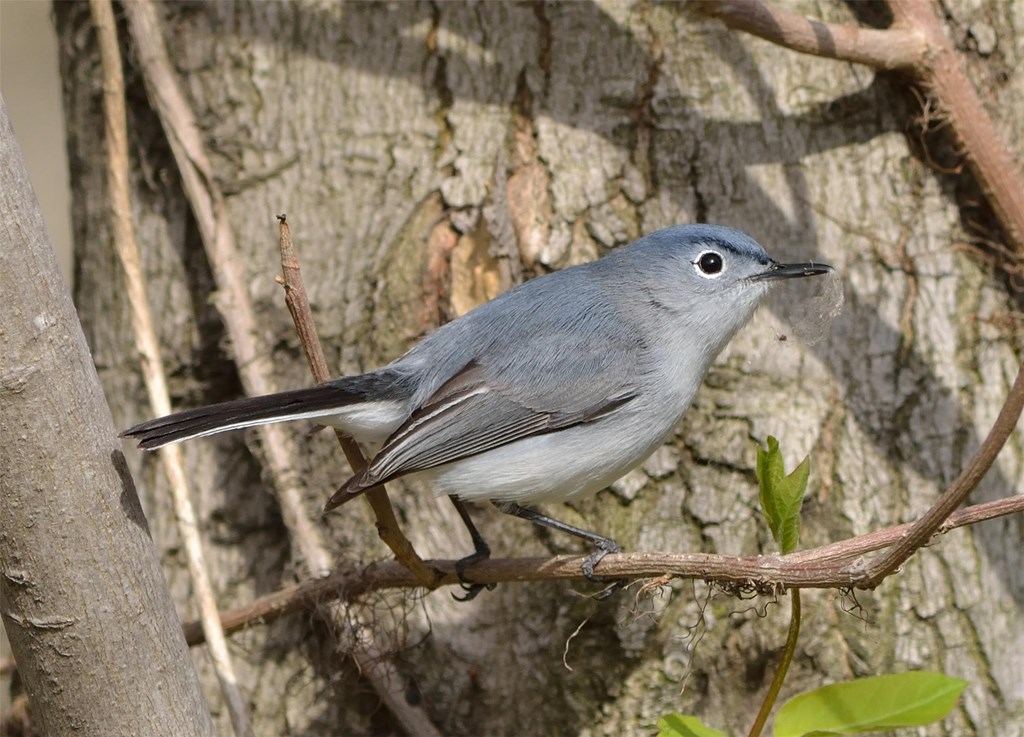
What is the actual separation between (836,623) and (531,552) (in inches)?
31.0

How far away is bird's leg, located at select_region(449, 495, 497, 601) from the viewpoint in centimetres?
238

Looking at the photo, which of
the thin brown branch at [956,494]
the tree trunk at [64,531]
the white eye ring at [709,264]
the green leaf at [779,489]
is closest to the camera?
the thin brown branch at [956,494]

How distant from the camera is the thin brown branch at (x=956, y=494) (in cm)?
135

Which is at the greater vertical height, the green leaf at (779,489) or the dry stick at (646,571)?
the green leaf at (779,489)

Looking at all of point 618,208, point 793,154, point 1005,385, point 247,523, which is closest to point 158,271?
point 247,523

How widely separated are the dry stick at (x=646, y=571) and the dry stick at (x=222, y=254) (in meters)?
0.20

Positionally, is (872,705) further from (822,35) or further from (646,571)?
(822,35)

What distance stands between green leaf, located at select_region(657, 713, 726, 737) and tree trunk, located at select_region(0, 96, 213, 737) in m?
0.86

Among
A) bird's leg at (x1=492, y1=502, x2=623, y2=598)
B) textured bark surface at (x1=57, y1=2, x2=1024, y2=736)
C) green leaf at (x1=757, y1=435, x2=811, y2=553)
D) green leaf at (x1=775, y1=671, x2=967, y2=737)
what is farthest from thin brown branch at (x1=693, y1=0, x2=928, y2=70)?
green leaf at (x1=775, y1=671, x2=967, y2=737)

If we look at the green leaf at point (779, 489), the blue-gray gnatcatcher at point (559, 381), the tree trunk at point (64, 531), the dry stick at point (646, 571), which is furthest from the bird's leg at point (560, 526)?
the tree trunk at point (64, 531)

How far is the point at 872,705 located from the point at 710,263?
1.21m

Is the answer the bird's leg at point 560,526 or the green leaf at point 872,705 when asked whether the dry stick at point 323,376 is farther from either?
the green leaf at point 872,705

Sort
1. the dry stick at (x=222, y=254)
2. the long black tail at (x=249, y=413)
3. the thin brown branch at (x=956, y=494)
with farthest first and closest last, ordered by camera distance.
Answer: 1. the dry stick at (x=222, y=254)
2. the long black tail at (x=249, y=413)
3. the thin brown branch at (x=956, y=494)

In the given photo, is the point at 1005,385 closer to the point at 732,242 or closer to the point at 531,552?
A: the point at 732,242
